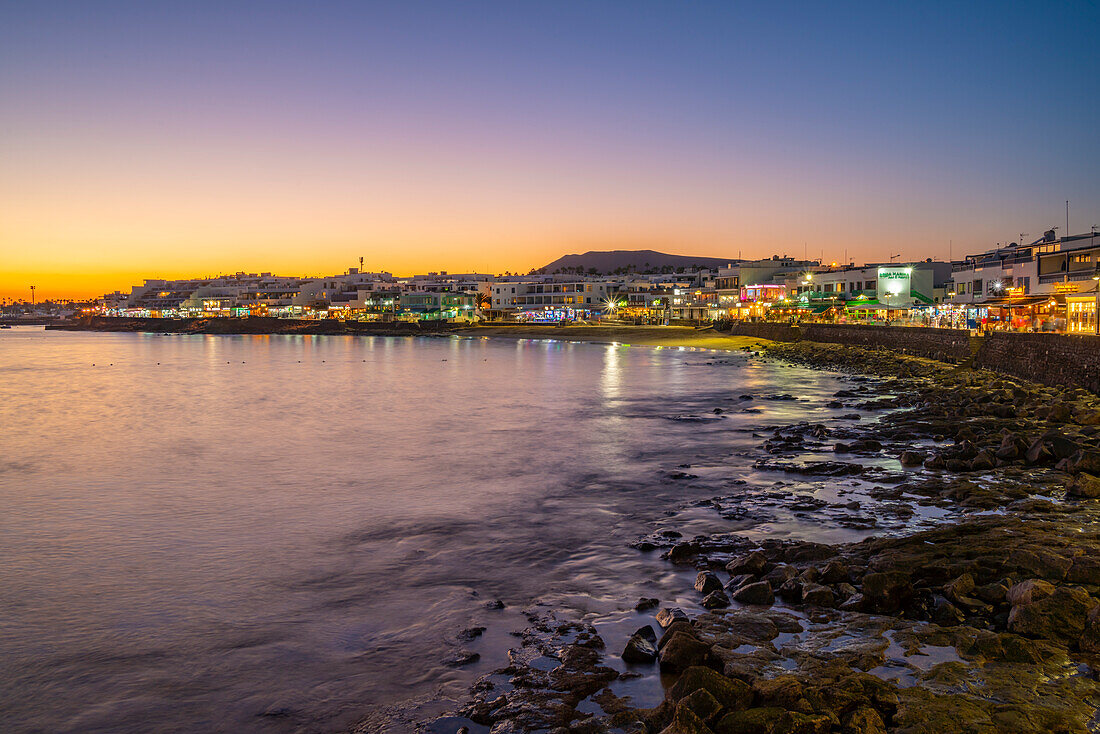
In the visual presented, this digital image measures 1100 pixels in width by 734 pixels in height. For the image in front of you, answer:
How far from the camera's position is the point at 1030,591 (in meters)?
7.57

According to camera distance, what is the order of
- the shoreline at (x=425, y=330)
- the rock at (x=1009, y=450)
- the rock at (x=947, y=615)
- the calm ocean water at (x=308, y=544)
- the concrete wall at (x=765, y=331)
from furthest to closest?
the shoreline at (x=425, y=330) → the concrete wall at (x=765, y=331) → the rock at (x=1009, y=450) → the calm ocean water at (x=308, y=544) → the rock at (x=947, y=615)

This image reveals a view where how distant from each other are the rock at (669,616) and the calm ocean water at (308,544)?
784 millimetres

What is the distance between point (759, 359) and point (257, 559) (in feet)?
169

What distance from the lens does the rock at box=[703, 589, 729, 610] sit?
8930mm

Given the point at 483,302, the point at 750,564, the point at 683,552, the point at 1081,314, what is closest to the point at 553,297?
the point at 483,302

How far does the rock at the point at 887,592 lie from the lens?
8344 millimetres

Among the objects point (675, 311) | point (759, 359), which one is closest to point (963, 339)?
point (759, 359)

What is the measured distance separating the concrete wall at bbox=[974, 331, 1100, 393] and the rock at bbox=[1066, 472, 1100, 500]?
14640 mm

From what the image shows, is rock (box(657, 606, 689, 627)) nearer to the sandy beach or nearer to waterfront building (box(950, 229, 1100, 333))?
waterfront building (box(950, 229, 1100, 333))

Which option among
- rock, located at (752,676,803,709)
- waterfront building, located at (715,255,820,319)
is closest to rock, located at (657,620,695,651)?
rock, located at (752,676,803,709)

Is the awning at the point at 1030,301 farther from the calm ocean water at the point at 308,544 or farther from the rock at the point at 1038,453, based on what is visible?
the rock at the point at 1038,453

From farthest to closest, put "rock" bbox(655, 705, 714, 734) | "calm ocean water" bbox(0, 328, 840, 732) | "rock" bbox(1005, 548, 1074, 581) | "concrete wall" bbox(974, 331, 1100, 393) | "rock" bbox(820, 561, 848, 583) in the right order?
1. "concrete wall" bbox(974, 331, 1100, 393)
2. "rock" bbox(820, 561, 848, 583)
3. "rock" bbox(1005, 548, 1074, 581)
4. "calm ocean water" bbox(0, 328, 840, 732)
5. "rock" bbox(655, 705, 714, 734)

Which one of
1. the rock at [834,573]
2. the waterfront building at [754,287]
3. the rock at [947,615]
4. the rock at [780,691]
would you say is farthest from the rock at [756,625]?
the waterfront building at [754,287]

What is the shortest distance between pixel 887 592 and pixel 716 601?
1973 millimetres
